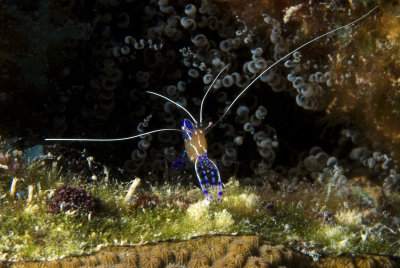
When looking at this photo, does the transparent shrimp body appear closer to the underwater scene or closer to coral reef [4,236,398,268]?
the underwater scene

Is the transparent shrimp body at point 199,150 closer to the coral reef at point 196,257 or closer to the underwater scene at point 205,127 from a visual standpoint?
the underwater scene at point 205,127

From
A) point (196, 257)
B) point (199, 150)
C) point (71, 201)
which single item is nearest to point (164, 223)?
point (196, 257)

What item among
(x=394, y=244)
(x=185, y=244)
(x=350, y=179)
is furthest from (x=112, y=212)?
(x=350, y=179)

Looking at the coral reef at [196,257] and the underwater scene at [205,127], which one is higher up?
the underwater scene at [205,127]

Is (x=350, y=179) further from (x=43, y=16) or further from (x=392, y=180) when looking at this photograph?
(x=43, y=16)

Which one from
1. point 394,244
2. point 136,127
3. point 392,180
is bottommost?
point 394,244

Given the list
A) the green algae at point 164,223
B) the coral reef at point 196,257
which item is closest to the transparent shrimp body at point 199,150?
the green algae at point 164,223

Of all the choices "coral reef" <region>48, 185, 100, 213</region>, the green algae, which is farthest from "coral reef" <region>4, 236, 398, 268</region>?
"coral reef" <region>48, 185, 100, 213</region>
